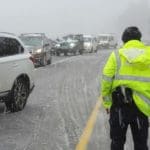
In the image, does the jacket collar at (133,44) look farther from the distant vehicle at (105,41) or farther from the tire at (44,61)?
the distant vehicle at (105,41)

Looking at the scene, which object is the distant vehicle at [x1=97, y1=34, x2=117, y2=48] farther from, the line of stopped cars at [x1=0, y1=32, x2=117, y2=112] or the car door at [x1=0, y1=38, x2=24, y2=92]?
the car door at [x1=0, y1=38, x2=24, y2=92]

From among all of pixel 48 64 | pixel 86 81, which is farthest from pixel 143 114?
pixel 48 64

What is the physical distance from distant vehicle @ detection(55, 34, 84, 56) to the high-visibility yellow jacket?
39.7 metres

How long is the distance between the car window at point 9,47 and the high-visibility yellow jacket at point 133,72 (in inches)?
241

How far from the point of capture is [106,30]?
188500mm

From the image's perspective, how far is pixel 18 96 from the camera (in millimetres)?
12758

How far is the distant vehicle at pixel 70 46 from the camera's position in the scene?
4625 centimetres

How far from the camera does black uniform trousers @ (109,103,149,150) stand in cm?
620

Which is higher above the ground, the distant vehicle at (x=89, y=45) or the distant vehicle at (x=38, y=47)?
the distant vehicle at (x=38, y=47)

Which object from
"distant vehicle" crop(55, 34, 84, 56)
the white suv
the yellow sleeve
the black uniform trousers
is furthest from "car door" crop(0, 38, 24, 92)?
"distant vehicle" crop(55, 34, 84, 56)

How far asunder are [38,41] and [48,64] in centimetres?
133

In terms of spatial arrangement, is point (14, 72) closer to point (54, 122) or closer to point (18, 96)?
point (18, 96)

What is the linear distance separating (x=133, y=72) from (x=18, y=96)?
6805mm

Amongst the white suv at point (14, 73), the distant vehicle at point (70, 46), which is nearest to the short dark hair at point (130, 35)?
the white suv at point (14, 73)
